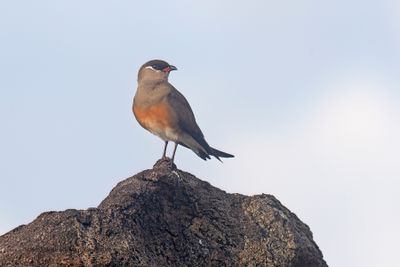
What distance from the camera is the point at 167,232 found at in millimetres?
6371

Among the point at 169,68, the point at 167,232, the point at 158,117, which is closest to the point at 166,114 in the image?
the point at 158,117

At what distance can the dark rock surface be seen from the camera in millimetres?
5547

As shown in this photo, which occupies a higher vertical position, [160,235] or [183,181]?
[183,181]

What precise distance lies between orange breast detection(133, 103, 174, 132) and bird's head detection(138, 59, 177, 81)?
0.51 m

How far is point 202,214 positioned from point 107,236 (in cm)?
129

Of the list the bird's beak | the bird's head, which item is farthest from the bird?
the bird's beak

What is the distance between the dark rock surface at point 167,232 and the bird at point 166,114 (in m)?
3.58

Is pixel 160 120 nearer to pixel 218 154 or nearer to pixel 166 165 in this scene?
pixel 218 154

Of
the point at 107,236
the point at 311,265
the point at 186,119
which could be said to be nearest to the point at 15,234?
the point at 107,236

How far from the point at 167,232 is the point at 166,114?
4742 mm

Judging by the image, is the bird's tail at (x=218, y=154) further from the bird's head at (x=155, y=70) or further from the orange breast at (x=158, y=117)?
the bird's head at (x=155, y=70)

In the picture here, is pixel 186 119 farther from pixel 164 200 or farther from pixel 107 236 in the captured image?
pixel 107 236

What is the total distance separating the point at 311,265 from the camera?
22.2ft

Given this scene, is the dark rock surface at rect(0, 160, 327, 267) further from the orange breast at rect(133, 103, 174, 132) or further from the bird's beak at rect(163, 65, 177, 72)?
the bird's beak at rect(163, 65, 177, 72)
